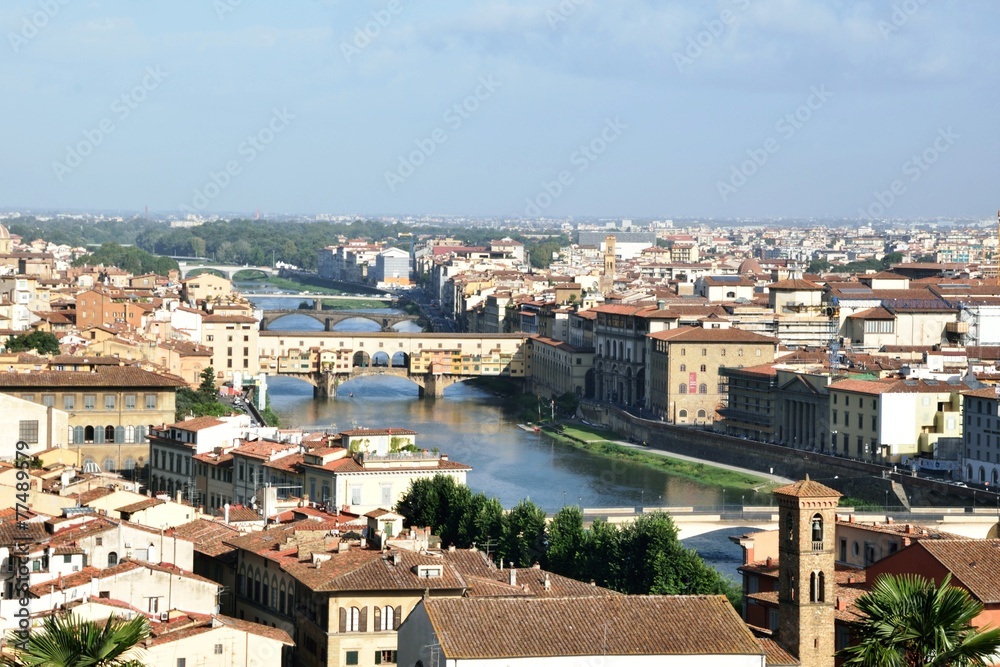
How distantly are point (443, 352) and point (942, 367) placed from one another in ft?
53.7

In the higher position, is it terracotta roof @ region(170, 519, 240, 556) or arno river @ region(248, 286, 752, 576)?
terracotta roof @ region(170, 519, 240, 556)

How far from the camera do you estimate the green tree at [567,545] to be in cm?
1986

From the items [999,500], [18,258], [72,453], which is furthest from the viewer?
[18,258]

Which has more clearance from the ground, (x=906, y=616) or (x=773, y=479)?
(x=906, y=616)

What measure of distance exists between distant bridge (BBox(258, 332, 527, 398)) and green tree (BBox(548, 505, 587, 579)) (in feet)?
94.2

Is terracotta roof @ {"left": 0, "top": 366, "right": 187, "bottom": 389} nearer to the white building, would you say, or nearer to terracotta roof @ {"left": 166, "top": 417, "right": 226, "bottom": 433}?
terracotta roof @ {"left": 166, "top": 417, "right": 226, "bottom": 433}

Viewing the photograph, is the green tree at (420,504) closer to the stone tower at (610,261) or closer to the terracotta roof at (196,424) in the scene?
the terracotta roof at (196,424)

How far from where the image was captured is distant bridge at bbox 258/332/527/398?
50.4 meters

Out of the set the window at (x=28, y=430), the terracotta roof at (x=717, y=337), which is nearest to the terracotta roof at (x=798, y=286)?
the terracotta roof at (x=717, y=337)

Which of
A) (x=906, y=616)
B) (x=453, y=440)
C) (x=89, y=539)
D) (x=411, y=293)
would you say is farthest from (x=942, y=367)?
(x=411, y=293)

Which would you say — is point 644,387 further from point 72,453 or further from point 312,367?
point 72,453

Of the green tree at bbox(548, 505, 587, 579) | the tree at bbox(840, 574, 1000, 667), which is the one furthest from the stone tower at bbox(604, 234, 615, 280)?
the tree at bbox(840, 574, 1000, 667)

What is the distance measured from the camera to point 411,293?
3627 inches

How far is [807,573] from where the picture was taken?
44.7 ft
